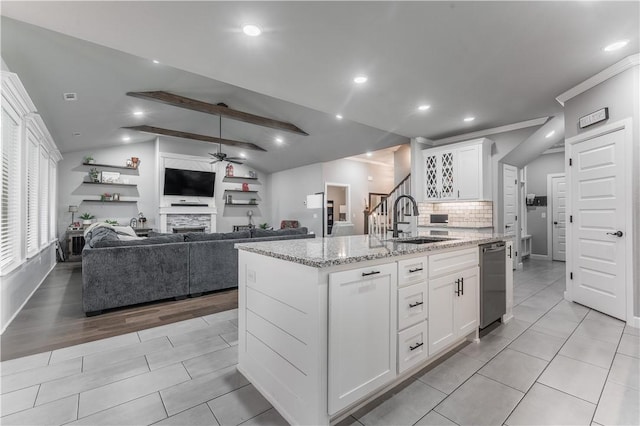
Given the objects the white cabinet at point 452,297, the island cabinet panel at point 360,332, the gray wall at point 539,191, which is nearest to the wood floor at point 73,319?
the island cabinet panel at point 360,332

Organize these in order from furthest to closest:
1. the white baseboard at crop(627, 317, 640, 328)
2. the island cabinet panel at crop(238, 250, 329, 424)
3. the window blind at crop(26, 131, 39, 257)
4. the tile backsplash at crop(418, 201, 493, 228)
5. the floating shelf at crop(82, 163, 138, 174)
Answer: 1. the floating shelf at crop(82, 163, 138, 174)
2. the tile backsplash at crop(418, 201, 493, 228)
3. the window blind at crop(26, 131, 39, 257)
4. the white baseboard at crop(627, 317, 640, 328)
5. the island cabinet panel at crop(238, 250, 329, 424)

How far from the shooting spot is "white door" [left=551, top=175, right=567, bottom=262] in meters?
6.91

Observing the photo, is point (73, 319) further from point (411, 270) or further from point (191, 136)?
point (191, 136)

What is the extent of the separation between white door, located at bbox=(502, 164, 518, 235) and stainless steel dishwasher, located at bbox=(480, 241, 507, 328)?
2915 mm

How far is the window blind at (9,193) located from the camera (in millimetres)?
3055

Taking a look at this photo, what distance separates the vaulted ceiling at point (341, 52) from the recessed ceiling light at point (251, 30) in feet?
0.19

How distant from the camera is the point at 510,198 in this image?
5.70 meters

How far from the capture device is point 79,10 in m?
2.21

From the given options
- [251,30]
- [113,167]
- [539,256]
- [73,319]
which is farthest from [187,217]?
[539,256]

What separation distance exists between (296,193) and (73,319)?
23.7 ft

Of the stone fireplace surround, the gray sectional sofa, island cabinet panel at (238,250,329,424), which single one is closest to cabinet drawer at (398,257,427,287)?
island cabinet panel at (238,250,329,424)

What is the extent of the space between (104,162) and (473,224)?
9314 mm

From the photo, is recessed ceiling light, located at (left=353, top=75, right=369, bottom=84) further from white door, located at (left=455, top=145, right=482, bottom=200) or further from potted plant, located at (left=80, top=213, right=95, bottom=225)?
potted plant, located at (left=80, top=213, right=95, bottom=225)

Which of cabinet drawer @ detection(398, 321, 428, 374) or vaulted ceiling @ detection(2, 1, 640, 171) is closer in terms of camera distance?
cabinet drawer @ detection(398, 321, 428, 374)
